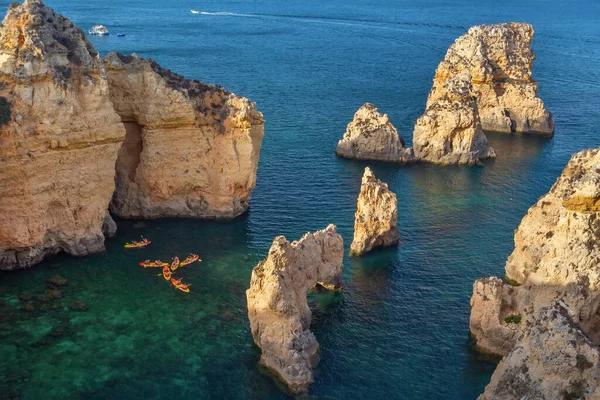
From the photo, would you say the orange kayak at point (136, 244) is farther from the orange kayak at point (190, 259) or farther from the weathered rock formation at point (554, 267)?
the weathered rock formation at point (554, 267)

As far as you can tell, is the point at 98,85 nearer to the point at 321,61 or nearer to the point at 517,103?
the point at 517,103

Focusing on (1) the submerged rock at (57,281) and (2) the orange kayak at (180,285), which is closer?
(1) the submerged rock at (57,281)

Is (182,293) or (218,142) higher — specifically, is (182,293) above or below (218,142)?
below

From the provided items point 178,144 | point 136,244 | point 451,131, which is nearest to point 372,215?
point 178,144

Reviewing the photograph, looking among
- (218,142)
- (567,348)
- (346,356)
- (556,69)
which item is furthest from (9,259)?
(556,69)

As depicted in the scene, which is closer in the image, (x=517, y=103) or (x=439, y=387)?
(x=439, y=387)

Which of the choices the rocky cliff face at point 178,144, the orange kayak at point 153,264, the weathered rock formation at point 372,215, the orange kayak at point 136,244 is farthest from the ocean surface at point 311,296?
the rocky cliff face at point 178,144

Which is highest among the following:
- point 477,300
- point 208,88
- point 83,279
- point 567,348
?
point 208,88
